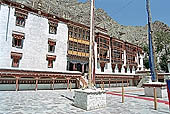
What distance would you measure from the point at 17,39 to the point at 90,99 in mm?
18717

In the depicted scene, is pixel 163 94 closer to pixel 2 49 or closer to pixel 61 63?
pixel 61 63

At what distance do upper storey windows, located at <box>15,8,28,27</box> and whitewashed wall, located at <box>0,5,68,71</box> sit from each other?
511mm

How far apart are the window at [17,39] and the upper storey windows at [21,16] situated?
70.7 inches

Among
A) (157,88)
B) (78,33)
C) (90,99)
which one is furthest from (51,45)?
(157,88)

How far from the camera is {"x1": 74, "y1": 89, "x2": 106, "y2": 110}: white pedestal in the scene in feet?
26.9

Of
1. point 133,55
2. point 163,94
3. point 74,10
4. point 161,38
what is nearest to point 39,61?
point 163,94

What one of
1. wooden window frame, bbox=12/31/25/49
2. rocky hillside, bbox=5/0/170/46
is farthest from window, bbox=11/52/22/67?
rocky hillside, bbox=5/0/170/46

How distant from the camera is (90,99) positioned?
8.33 m

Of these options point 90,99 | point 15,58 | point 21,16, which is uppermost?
point 21,16

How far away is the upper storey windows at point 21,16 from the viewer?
2177cm

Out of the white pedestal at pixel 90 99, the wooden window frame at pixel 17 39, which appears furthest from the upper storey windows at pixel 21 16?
the white pedestal at pixel 90 99

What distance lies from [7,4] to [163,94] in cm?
2573

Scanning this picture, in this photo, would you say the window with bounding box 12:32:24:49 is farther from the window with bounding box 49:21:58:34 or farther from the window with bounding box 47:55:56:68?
the window with bounding box 49:21:58:34

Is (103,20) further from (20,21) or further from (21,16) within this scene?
(20,21)
